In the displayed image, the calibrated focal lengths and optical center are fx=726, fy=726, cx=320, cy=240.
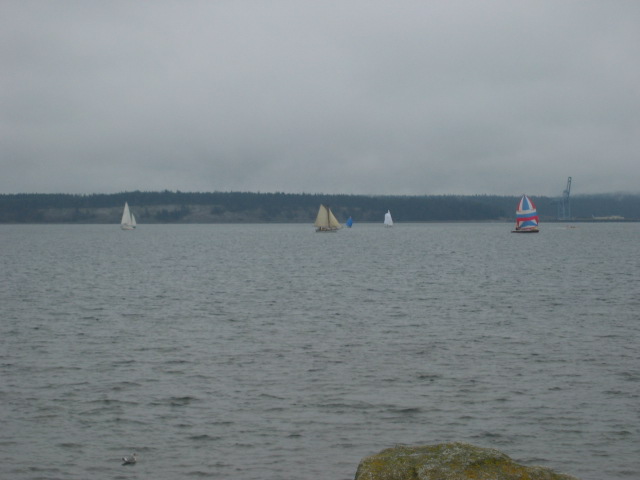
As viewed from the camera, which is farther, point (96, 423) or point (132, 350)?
point (132, 350)

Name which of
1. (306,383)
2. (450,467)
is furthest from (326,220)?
(450,467)

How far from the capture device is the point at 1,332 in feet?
93.1

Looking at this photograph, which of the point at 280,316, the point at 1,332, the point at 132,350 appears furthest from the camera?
the point at 280,316

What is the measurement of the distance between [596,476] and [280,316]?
67.7 ft

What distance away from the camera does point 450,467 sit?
8.84 metres

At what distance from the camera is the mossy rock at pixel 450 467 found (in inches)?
344

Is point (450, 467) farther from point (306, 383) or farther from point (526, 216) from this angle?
point (526, 216)

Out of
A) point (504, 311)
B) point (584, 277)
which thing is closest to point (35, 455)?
point (504, 311)

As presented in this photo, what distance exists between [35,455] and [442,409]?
8.75 metres

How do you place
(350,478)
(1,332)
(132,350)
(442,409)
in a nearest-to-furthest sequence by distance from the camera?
(350,478) < (442,409) < (132,350) < (1,332)

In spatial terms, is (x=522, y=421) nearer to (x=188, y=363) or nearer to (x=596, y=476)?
(x=596, y=476)

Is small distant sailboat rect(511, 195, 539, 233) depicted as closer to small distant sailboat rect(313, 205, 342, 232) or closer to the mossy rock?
small distant sailboat rect(313, 205, 342, 232)

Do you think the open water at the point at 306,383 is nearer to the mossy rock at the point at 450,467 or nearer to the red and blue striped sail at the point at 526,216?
the mossy rock at the point at 450,467

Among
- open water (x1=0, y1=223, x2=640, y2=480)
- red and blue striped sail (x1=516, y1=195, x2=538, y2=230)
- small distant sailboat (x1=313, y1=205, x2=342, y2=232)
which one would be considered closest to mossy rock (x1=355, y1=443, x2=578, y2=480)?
open water (x1=0, y1=223, x2=640, y2=480)
